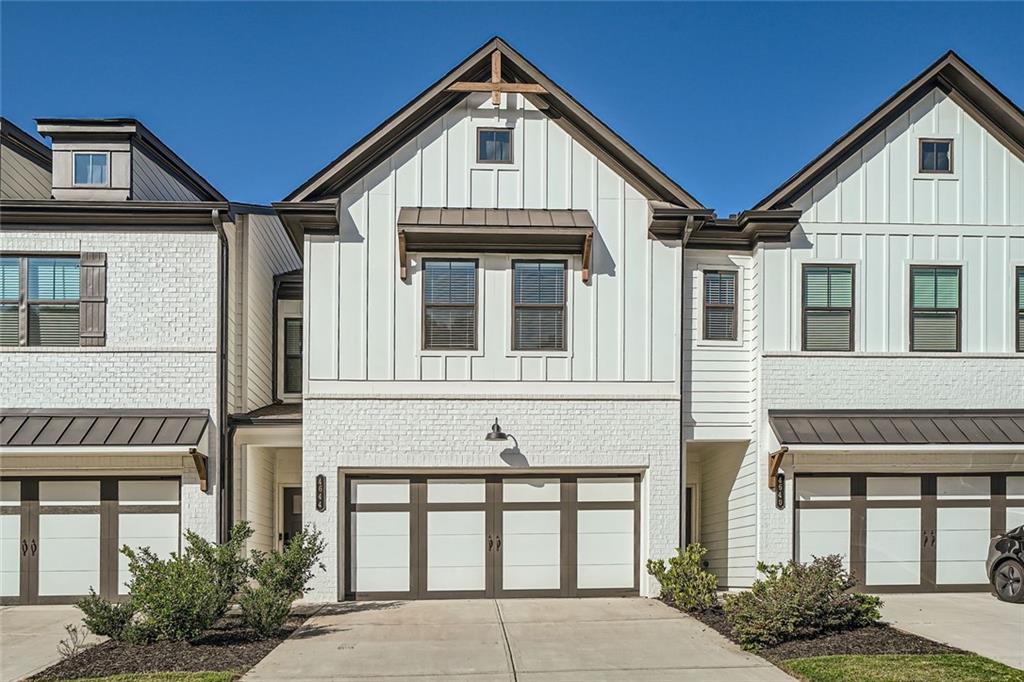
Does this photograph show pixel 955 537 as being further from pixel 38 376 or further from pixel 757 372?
pixel 38 376

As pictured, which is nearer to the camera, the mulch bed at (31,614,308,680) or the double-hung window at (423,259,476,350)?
the mulch bed at (31,614,308,680)

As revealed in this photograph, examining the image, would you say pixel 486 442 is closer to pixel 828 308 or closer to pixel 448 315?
pixel 448 315

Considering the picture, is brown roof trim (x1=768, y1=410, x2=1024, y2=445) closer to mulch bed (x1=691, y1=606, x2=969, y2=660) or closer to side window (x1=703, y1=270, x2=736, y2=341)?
side window (x1=703, y1=270, x2=736, y2=341)

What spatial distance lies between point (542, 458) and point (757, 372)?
4032 millimetres

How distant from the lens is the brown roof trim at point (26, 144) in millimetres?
18312

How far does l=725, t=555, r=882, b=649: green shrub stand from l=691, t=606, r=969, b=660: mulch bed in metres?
0.13

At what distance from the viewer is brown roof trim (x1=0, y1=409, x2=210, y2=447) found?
48.5 ft

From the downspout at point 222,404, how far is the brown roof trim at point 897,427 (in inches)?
368

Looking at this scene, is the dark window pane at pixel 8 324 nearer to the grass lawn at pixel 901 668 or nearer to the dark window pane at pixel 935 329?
the grass lawn at pixel 901 668

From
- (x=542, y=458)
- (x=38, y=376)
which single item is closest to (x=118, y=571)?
(x=38, y=376)

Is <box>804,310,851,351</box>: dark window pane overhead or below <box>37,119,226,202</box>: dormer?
Answer: below

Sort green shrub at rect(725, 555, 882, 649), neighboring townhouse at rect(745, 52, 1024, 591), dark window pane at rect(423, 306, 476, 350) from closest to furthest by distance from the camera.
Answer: green shrub at rect(725, 555, 882, 649) < dark window pane at rect(423, 306, 476, 350) < neighboring townhouse at rect(745, 52, 1024, 591)

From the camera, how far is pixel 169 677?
10117mm

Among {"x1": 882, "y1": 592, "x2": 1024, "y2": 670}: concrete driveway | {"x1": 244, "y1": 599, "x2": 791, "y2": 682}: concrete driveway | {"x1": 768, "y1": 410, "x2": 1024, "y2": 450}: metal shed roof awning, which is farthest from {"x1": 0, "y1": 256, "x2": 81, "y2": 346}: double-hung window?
{"x1": 882, "y1": 592, "x2": 1024, "y2": 670}: concrete driveway
